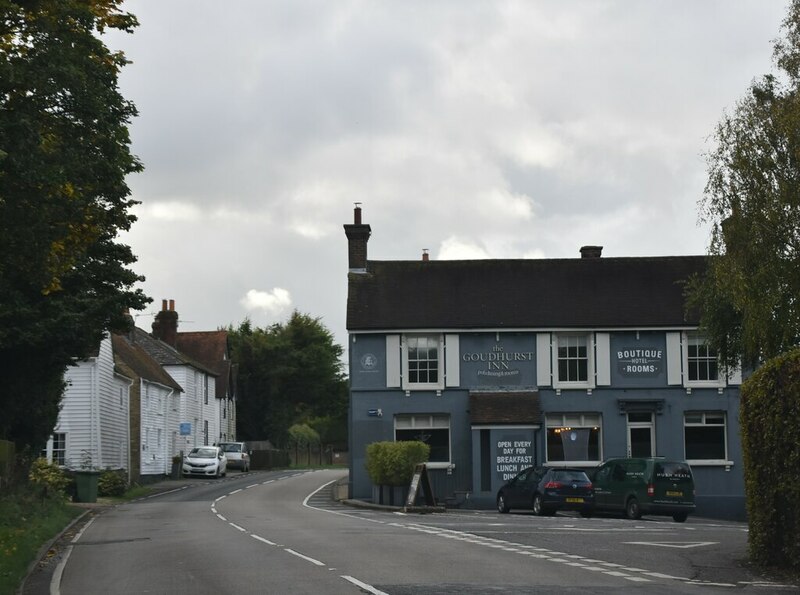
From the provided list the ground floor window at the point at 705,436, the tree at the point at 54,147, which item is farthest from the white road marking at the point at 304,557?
the ground floor window at the point at 705,436

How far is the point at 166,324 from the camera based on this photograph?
78.9 m

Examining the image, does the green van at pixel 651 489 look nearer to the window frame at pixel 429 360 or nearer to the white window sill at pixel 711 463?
the white window sill at pixel 711 463

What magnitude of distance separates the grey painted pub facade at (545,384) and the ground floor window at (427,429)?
0.04m

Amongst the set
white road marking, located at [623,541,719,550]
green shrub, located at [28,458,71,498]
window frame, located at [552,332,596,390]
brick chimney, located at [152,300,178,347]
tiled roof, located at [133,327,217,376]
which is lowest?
white road marking, located at [623,541,719,550]

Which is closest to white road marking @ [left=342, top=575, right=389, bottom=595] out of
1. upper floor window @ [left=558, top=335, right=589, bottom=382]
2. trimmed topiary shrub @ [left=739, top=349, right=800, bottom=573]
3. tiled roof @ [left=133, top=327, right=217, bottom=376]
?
trimmed topiary shrub @ [left=739, top=349, right=800, bottom=573]

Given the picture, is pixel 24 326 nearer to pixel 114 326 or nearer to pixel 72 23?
pixel 114 326

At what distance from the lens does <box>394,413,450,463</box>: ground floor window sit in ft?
142

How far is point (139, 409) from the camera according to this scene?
58094mm

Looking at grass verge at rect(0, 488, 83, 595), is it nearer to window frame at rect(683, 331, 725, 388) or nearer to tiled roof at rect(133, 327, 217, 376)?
window frame at rect(683, 331, 725, 388)

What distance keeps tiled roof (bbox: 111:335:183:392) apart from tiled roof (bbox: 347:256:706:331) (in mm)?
17434

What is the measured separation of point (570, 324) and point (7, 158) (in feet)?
91.4

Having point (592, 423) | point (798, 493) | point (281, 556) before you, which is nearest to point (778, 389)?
point (798, 493)

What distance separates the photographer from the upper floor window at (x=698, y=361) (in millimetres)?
43375

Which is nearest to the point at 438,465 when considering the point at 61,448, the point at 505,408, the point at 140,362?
the point at 505,408
